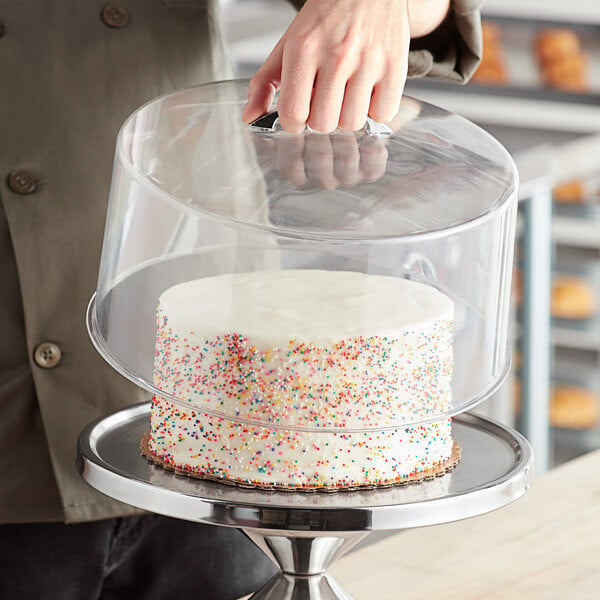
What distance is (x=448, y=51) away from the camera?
2.98ft

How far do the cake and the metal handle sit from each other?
108 mm

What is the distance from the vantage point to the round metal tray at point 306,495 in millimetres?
636

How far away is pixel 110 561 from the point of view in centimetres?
103

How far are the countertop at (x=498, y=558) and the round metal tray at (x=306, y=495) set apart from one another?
7.6 inches

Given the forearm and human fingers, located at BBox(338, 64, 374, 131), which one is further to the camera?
the forearm

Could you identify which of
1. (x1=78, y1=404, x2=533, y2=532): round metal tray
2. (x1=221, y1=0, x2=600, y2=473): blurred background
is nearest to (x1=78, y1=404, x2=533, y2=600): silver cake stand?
(x1=78, y1=404, x2=533, y2=532): round metal tray

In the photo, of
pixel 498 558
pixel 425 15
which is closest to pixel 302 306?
pixel 425 15

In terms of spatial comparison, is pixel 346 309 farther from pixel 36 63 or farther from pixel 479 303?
pixel 36 63

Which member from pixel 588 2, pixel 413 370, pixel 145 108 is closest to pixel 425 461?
pixel 413 370

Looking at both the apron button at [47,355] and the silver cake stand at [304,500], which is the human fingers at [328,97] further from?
the apron button at [47,355]

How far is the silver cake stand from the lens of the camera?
64 centimetres

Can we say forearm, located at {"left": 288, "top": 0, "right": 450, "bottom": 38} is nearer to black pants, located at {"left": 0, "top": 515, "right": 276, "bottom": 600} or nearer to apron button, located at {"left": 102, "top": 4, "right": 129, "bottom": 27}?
apron button, located at {"left": 102, "top": 4, "right": 129, "bottom": 27}

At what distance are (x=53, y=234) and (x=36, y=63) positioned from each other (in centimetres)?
15

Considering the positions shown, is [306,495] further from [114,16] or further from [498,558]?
[114,16]
